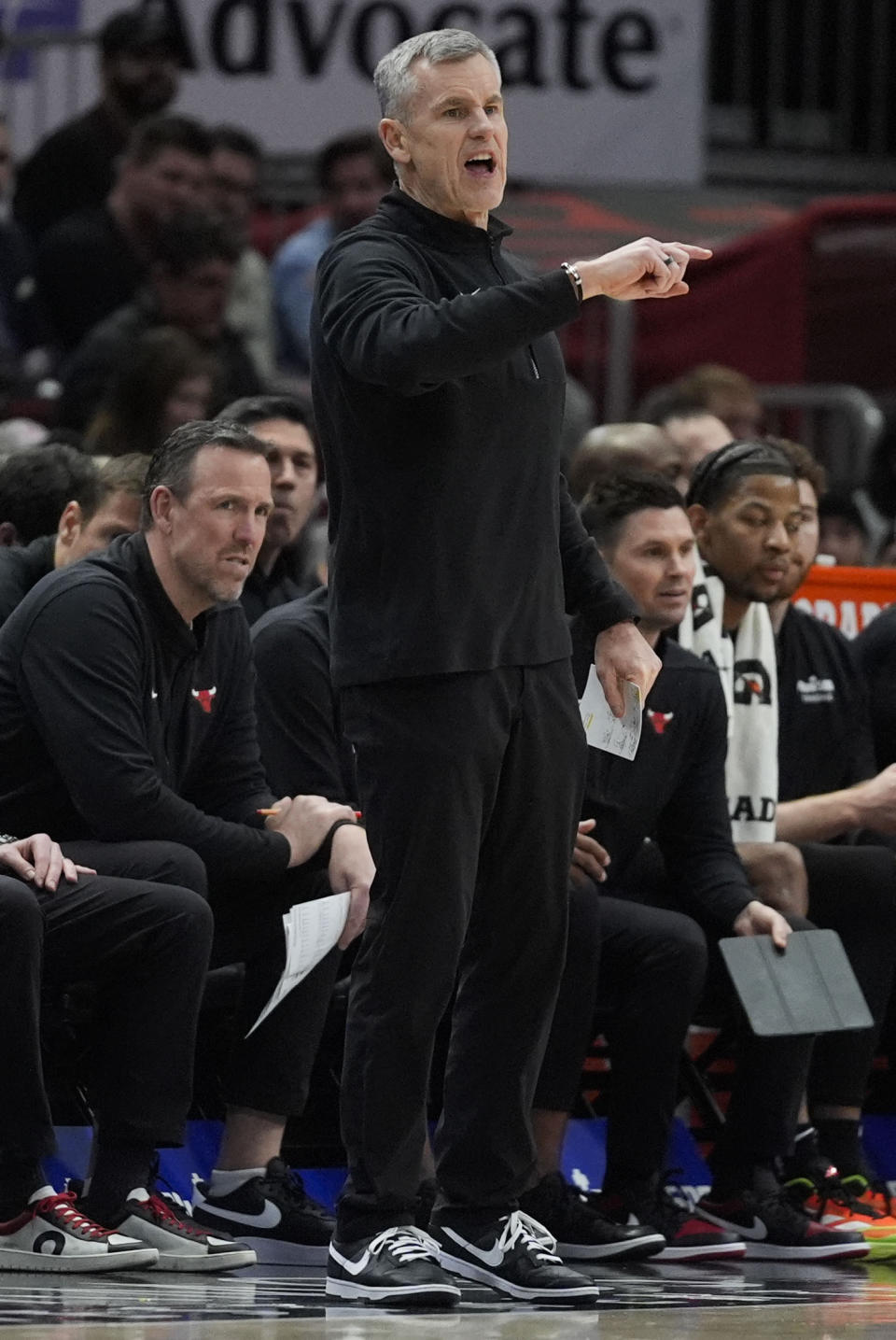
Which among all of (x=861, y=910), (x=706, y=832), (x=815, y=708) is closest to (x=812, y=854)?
(x=861, y=910)

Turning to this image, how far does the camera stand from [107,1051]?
4.67m

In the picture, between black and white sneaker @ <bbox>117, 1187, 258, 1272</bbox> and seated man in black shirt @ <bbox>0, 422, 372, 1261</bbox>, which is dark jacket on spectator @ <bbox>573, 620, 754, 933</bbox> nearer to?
seated man in black shirt @ <bbox>0, 422, 372, 1261</bbox>

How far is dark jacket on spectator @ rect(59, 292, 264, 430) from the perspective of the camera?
322 inches

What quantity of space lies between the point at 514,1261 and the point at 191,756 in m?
1.44

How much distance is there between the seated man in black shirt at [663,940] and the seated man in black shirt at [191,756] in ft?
1.77

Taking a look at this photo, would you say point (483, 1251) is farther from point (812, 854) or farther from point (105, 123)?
point (105, 123)

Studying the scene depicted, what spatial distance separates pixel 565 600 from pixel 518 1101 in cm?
90

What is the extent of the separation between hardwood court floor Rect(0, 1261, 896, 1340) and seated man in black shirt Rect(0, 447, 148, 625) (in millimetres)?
1672

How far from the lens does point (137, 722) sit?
193 inches

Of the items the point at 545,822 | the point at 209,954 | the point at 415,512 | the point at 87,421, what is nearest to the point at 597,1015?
the point at 209,954

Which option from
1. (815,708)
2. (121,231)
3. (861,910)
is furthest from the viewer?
(121,231)

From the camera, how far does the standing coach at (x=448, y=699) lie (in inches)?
158

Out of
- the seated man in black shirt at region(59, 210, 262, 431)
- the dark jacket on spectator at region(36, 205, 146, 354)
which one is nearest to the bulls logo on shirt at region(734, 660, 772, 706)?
the seated man in black shirt at region(59, 210, 262, 431)

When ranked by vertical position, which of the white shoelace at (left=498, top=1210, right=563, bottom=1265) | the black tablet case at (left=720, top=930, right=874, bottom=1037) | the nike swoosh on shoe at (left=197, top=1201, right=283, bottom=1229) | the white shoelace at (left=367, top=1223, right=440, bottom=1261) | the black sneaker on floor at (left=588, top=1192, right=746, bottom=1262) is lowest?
the black sneaker on floor at (left=588, top=1192, right=746, bottom=1262)
